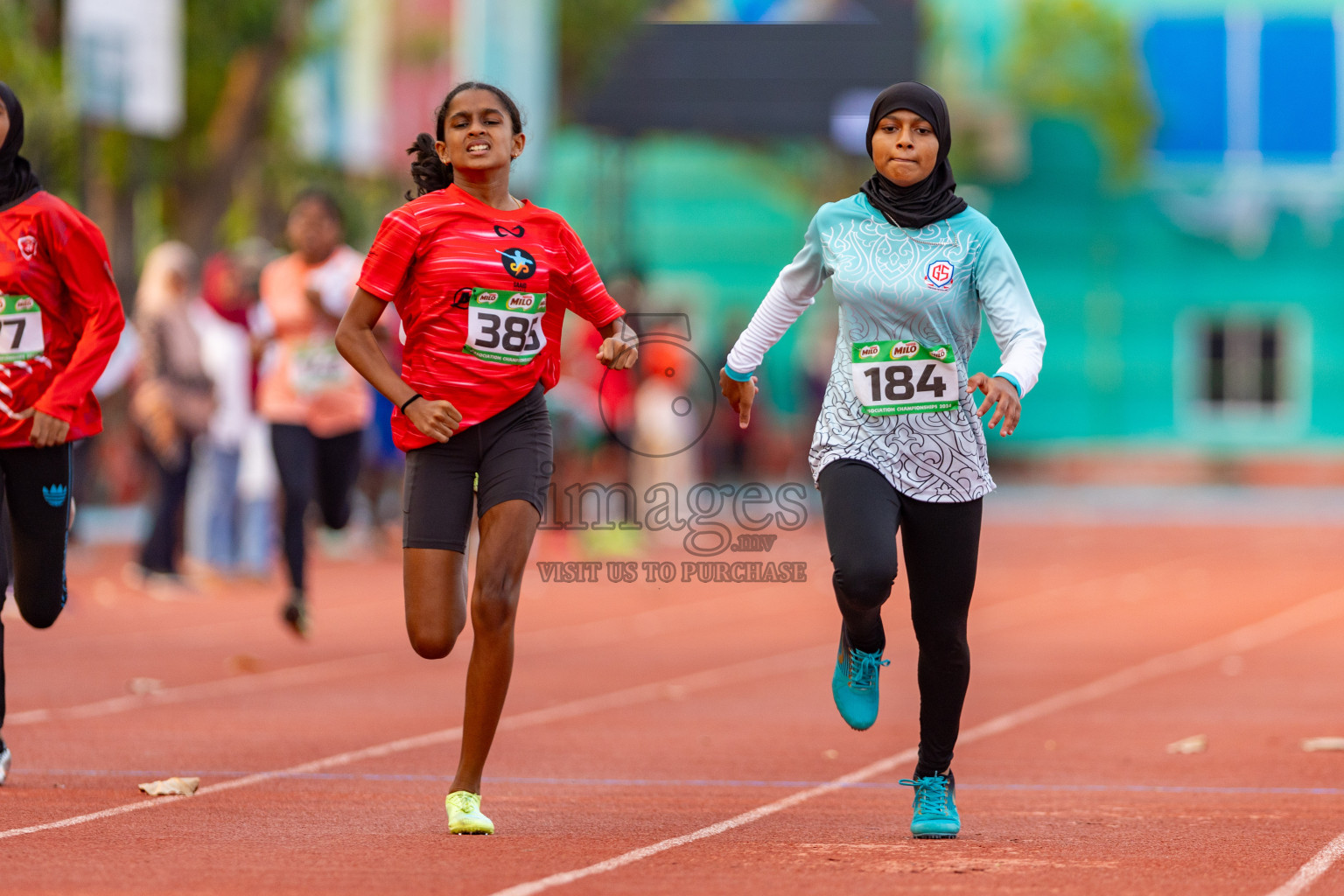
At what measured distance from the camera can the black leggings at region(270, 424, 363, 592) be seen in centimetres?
1180

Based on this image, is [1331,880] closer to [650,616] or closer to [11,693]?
[11,693]

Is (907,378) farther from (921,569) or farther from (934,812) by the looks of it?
(934,812)

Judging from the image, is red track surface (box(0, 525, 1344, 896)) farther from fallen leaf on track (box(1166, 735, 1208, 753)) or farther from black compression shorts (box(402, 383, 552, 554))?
black compression shorts (box(402, 383, 552, 554))

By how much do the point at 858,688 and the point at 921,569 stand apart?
453mm

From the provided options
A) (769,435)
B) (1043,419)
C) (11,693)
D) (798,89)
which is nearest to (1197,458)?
(1043,419)

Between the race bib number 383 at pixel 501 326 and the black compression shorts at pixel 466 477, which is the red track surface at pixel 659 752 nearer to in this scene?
the black compression shorts at pixel 466 477

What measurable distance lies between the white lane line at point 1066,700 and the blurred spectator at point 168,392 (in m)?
6.77

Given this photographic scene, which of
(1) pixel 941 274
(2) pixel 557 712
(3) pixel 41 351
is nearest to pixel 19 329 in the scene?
(3) pixel 41 351

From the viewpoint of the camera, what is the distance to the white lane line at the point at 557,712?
23.4ft

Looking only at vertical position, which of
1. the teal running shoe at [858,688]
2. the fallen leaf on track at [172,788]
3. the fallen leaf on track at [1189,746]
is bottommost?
the fallen leaf on track at [1189,746]

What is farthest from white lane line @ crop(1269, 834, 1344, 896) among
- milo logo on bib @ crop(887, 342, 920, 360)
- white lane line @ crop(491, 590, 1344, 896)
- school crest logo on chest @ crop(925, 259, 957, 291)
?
school crest logo on chest @ crop(925, 259, 957, 291)

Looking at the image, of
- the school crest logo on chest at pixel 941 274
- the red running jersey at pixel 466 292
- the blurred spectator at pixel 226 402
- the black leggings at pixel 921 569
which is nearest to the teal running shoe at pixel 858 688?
the black leggings at pixel 921 569

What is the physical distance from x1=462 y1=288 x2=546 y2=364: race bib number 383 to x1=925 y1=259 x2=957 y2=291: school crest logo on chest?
1.16m

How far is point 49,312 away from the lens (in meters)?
7.47
